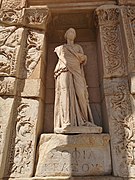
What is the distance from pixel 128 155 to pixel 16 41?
8.17 ft

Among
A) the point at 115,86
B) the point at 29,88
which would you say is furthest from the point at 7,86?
the point at 115,86

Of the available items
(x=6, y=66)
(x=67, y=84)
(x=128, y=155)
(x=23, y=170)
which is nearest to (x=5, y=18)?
(x=6, y=66)

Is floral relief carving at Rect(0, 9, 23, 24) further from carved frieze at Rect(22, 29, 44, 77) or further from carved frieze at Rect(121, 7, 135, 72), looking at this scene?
carved frieze at Rect(121, 7, 135, 72)

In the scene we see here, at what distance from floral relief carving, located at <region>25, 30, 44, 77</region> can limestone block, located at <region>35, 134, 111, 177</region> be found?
119 cm

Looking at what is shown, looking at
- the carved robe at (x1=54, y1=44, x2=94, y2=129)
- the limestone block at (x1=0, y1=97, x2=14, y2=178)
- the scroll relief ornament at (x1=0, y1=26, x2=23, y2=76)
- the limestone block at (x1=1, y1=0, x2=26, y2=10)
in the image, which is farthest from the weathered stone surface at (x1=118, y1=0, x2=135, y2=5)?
the limestone block at (x1=0, y1=97, x2=14, y2=178)

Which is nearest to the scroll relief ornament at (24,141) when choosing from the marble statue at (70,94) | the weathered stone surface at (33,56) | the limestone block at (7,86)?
the limestone block at (7,86)

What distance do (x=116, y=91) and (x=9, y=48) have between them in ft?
6.18

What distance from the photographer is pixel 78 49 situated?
3.42 meters

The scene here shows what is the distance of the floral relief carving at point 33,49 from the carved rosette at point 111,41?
108 centimetres

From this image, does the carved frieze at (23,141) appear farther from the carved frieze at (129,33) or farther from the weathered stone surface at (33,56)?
the carved frieze at (129,33)

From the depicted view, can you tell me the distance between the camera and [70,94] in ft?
9.93

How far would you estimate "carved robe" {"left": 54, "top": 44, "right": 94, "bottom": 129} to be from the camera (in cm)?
289

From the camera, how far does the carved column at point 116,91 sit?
2602 millimetres

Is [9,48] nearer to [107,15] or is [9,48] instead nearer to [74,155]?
[107,15]
